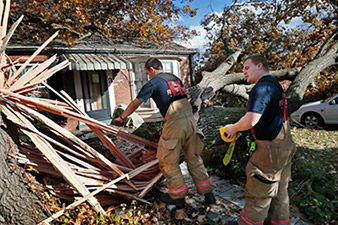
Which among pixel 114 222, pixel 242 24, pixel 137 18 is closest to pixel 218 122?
pixel 114 222

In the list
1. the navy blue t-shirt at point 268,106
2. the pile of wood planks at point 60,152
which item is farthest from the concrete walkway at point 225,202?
the navy blue t-shirt at point 268,106

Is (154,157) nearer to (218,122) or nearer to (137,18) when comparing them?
(218,122)

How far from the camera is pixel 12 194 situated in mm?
1934

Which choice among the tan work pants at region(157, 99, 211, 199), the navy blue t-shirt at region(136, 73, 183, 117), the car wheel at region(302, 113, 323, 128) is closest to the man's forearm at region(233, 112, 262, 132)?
the tan work pants at region(157, 99, 211, 199)

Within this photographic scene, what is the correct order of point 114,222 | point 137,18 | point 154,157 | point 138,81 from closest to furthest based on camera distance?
1. point 114,222
2. point 154,157
3. point 137,18
4. point 138,81

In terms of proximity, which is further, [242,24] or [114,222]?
[242,24]

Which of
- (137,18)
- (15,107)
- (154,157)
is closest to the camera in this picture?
(15,107)

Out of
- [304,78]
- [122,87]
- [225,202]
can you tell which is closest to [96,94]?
[122,87]

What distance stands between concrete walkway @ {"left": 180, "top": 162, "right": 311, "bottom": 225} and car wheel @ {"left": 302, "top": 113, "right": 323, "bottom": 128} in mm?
7093

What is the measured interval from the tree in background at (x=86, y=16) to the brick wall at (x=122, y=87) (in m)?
1.81

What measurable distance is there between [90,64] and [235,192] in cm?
605

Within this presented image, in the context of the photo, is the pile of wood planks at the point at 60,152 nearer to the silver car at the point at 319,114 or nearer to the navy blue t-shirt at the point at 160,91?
the navy blue t-shirt at the point at 160,91

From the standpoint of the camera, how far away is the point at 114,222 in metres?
2.23

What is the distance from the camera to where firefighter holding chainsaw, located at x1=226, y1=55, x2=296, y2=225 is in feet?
6.66
